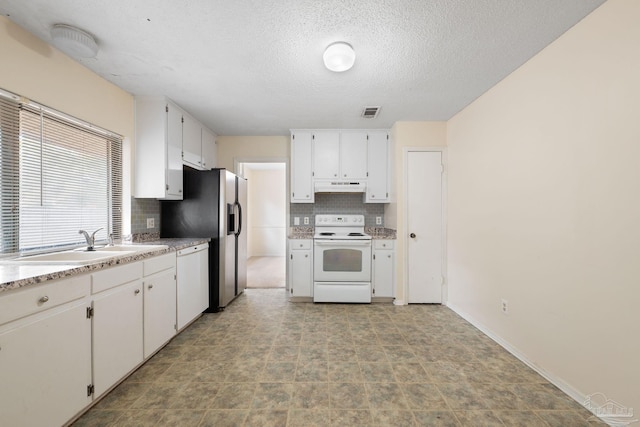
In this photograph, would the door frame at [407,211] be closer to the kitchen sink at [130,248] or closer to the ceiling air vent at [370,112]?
the ceiling air vent at [370,112]

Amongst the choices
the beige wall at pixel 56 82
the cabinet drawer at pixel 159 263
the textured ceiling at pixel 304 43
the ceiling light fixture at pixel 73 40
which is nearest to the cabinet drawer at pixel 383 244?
the textured ceiling at pixel 304 43

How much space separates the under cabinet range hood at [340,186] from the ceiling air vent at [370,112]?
903mm

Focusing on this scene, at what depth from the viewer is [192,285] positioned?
2670mm

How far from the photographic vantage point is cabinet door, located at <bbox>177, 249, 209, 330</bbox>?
8.11ft

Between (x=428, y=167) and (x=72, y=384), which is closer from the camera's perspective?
(x=72, y=384)

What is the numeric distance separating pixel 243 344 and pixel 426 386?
1.55m

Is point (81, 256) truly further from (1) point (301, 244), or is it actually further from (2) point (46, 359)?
(1) point (301, 244)

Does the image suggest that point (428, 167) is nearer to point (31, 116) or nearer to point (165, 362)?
point (165, 362)

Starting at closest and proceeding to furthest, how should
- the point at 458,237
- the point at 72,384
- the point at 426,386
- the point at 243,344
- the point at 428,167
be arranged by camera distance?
the point at 72,384 → the point at 426,386 → the point at 243,344 → the point at 458,237 → the point at 428,167

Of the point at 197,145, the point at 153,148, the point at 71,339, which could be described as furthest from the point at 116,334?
the point at 197,145

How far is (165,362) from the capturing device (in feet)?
6.66

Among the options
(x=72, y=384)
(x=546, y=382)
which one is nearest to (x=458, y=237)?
(x=546, y=382)

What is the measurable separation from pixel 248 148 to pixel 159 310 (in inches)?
104

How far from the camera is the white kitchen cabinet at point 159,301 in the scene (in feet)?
6.50
